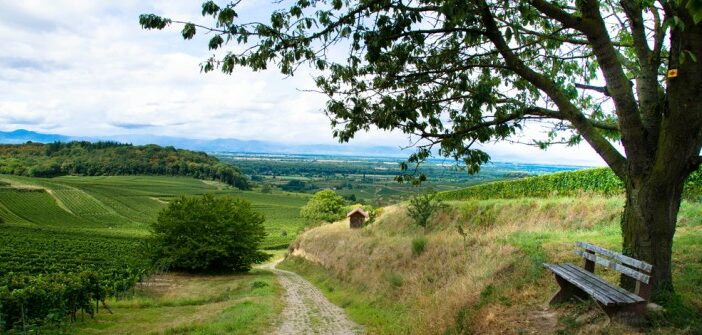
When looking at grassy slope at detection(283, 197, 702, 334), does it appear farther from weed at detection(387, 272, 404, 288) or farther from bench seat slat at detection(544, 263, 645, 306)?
bench seat slat at detection(544, 263, 645, 306)

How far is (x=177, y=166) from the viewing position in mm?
190250

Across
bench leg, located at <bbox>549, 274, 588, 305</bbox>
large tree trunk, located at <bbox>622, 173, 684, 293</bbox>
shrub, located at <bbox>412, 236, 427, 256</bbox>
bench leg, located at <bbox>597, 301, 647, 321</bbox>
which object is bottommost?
shrub, located at <bbox>412, 236, 427, 256</bbox>

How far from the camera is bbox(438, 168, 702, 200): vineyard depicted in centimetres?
1709

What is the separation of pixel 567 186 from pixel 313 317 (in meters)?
14.9

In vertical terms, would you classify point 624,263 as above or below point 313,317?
above

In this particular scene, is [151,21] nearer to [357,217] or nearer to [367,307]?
[367,307]

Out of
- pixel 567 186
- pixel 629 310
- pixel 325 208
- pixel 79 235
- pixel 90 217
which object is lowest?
pixel 90 217

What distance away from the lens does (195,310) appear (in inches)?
906

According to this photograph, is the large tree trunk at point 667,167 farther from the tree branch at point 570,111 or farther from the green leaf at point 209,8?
the green leaf at point 209,8

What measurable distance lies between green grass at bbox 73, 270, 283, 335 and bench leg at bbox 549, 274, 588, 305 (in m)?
9.32

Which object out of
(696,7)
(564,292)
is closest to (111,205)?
(564,292)

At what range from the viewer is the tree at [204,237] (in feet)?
138

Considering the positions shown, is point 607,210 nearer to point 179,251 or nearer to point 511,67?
point 511,67

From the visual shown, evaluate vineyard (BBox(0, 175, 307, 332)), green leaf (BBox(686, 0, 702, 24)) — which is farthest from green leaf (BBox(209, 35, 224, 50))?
vineyard (BBox(0, 175, 307, 332))
